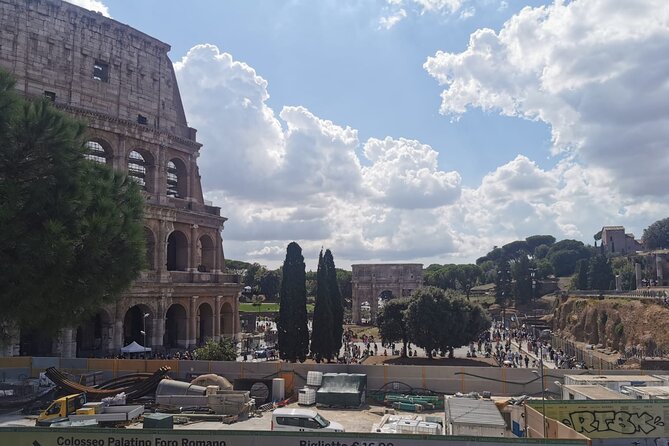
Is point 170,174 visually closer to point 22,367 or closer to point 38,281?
point 22,367

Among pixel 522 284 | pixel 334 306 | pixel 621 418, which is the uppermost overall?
pixel 522 284

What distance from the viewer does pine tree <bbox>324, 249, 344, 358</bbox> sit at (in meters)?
41.7

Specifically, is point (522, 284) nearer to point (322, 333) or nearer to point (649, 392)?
point (322, 333)

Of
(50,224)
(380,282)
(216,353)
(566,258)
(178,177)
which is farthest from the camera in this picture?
(566,258)

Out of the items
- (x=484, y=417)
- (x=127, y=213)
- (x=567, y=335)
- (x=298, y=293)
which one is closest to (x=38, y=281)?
(x=127, y=213)

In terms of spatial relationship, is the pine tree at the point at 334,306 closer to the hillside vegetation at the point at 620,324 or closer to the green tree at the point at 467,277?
the hillside vegetation at the point at 620,324

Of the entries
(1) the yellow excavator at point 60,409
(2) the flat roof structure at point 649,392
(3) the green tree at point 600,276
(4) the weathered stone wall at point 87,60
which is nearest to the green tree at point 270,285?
(3) the green tree at point 600,276

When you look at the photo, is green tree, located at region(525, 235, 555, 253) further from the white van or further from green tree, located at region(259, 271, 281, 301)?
the white van

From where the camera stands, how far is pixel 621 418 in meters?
16.8

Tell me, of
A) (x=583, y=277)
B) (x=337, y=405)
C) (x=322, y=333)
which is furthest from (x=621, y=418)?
(x=583, y=277)

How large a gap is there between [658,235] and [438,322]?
9850 centimetres

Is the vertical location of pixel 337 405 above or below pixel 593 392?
below

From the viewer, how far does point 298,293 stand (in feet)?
133

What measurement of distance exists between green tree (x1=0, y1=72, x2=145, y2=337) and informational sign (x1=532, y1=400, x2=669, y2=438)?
14.0 m
